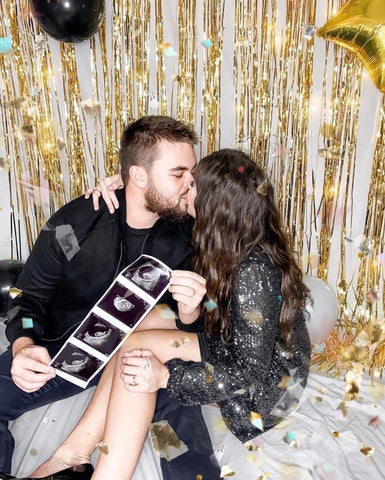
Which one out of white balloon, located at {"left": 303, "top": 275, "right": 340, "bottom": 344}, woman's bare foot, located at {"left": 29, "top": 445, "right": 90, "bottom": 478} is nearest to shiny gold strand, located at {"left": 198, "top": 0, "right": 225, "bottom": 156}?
white balloon, located at {"left": 303, "top": 275, "right": 340, "bottom": 344}

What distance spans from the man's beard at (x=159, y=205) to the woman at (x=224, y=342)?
122mm

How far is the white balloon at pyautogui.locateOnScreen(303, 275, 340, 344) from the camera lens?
1.69 meters

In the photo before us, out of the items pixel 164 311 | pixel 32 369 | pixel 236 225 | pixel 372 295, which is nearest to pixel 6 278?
pixel 164 311

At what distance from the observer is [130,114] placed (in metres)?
2.12

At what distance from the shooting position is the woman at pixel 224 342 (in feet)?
3.81

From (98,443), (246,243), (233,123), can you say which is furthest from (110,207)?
(233,123)

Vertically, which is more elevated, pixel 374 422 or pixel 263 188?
pixel 263 188

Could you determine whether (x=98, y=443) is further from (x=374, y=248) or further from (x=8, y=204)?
(x=8, y=204)

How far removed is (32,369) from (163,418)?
34cm

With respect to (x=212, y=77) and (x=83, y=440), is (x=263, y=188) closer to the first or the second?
(x=83, y=440)

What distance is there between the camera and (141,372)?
1.17 meters

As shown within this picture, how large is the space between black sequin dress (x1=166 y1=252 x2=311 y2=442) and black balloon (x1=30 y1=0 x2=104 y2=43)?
1.06 metres

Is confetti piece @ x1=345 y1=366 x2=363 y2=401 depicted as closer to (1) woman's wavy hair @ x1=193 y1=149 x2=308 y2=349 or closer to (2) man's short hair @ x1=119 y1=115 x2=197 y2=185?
(1) woman's wavy hair @ x1=193 y1=149 x2=308 y2=349

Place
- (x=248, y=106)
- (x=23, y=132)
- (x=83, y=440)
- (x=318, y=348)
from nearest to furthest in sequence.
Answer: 1. (x=83, y=440)
2. (x=318, y=348)
3. (x=248, y=106)
4. (x=23, y=132)
